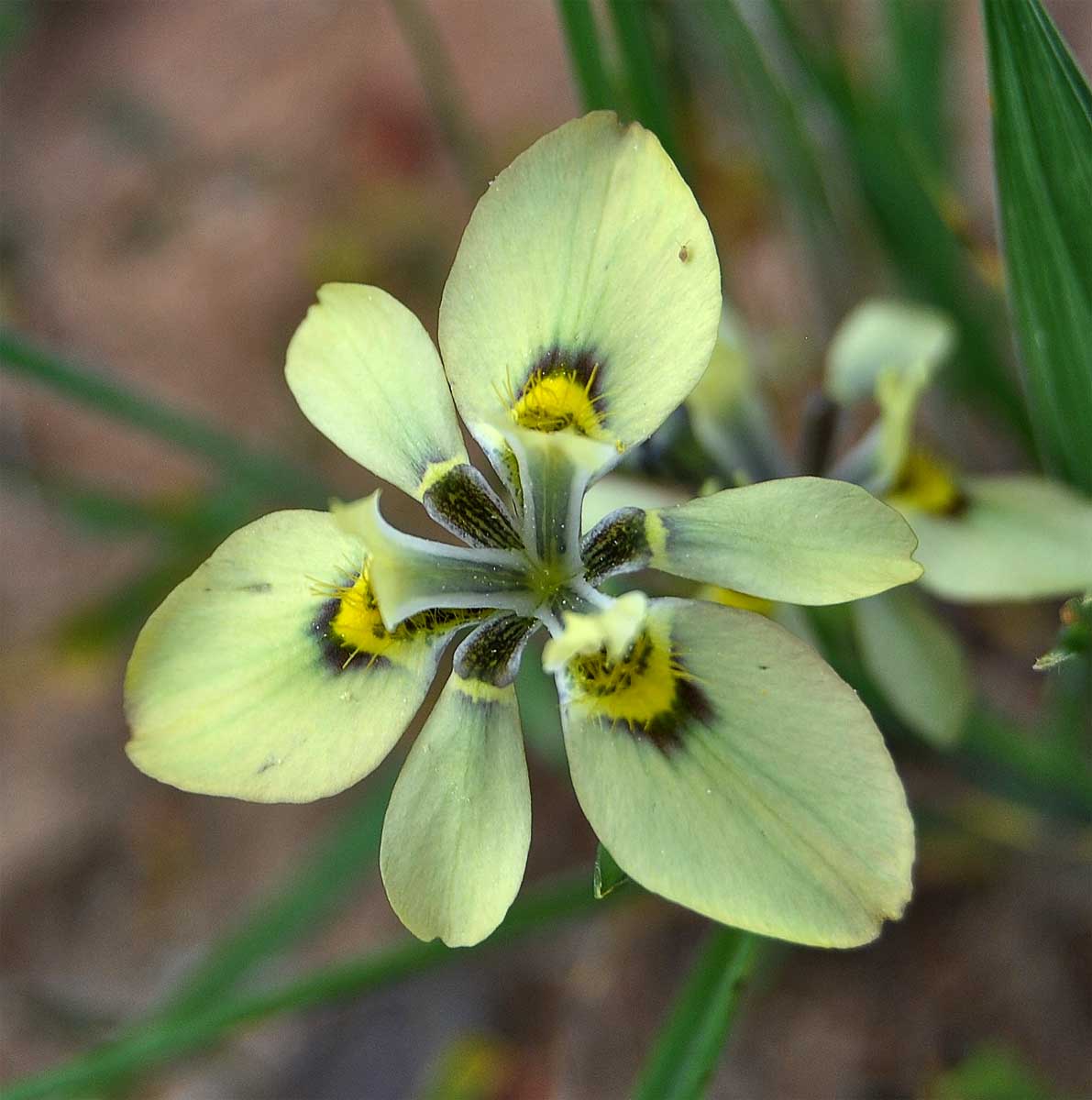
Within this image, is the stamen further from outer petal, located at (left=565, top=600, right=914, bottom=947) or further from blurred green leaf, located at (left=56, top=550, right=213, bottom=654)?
blurred green leaf, located at (left=56, top=550, right=213, bottom=654)

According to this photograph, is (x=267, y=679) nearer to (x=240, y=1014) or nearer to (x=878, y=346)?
(x=240, y=1014)

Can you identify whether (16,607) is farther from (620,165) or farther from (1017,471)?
(620,165)

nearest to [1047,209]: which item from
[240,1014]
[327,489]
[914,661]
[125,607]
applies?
[914,661]

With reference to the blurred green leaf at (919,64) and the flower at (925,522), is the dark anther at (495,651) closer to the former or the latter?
the flower at (925,522)

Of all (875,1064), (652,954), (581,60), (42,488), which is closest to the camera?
(581,60)

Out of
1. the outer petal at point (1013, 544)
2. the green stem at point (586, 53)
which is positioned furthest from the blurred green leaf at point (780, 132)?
the outer petal at point (1013, 544)

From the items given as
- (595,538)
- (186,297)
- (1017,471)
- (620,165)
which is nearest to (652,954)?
(1017,471)

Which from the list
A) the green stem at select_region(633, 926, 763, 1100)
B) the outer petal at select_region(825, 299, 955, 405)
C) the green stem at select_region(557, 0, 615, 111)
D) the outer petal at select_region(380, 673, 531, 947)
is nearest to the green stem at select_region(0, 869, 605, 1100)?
the green stem at select_region(633, 926, 763, 1100)
